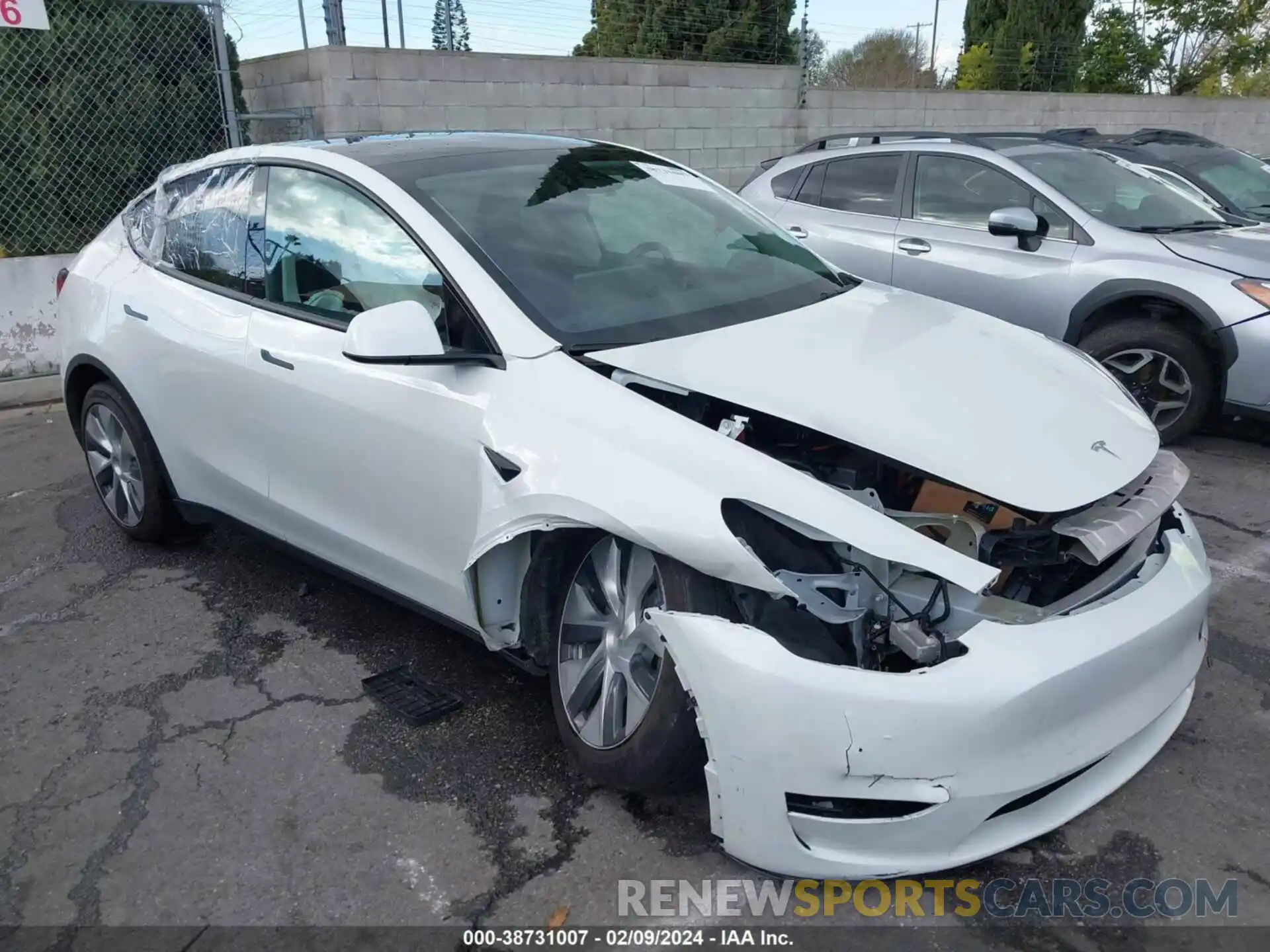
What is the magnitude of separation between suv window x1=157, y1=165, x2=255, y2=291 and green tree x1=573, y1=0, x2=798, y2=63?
10.1m

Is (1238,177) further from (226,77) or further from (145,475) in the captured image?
(145,475)

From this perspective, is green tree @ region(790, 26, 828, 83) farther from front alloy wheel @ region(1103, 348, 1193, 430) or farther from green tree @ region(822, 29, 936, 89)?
green tree @ region(822, 29, 936, 89)

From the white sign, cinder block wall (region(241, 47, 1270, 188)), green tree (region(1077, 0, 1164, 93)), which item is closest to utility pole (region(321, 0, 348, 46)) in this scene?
cinder block wall (region(241, 47, 1270, 188))

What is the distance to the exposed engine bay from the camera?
2.40 metres

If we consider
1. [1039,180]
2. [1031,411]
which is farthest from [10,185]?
[1031,411]

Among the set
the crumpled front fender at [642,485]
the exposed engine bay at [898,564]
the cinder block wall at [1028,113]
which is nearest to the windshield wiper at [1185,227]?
the exposed engine bay at [898,564]

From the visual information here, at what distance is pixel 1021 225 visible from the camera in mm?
5707

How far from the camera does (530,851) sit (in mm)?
2703

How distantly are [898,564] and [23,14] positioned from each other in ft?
24.4

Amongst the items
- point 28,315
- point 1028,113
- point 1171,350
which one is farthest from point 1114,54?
point 28,315

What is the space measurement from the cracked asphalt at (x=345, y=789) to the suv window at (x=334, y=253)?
1.25 m

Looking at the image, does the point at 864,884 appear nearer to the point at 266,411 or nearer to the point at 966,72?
the point at 266,411

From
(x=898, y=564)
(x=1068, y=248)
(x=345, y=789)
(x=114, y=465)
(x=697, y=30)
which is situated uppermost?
(x=697, y=30)

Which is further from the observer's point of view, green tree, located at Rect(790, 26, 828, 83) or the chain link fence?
green tree, located at Rect(790, 26, 828, 83)
